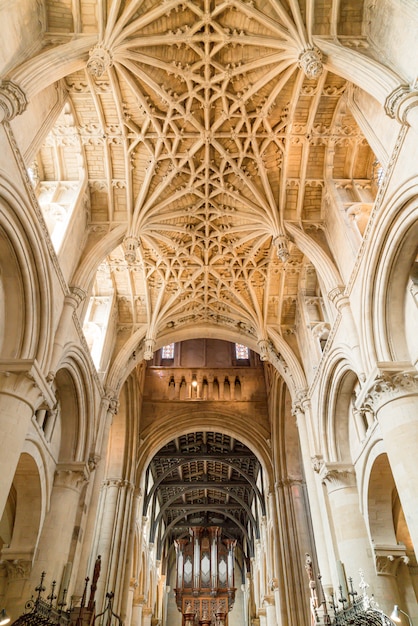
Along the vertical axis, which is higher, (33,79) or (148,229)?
(148,229)

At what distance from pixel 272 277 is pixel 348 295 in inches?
218

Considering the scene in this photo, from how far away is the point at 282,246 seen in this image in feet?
45.6

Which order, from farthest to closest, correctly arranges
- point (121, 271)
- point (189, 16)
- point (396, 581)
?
point (121, 271) → point (189, 16) → point (396, 581)

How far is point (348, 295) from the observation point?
11852 millimetres

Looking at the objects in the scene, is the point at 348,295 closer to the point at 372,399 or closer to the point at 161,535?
the point at 372,399

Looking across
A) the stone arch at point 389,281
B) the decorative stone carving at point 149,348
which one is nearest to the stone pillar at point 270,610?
the decorative stone carving at point 149,348

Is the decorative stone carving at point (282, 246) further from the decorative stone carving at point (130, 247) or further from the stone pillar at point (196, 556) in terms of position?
the stone pillar at point (196, 556)

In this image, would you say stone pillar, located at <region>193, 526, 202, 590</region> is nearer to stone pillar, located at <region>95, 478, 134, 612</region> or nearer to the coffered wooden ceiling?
stone pillar, located at <region>95, 478, 134, 612</region>

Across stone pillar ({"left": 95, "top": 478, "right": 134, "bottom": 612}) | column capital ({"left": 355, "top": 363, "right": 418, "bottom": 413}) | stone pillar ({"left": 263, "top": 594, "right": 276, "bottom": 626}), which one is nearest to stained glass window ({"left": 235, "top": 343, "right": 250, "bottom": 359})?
stone pillar ({"left": 95, "top": 478, "right": 134, "bottom": 612})

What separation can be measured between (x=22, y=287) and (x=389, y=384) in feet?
25.1

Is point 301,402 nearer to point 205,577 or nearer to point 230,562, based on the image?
point 230,562

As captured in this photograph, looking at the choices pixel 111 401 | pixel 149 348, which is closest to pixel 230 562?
pixel 111 401

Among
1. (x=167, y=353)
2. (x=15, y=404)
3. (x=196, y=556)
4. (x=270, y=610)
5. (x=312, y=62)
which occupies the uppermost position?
(x=167, y=353)

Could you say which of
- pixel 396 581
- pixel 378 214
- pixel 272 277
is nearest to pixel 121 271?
pixel 272 277
